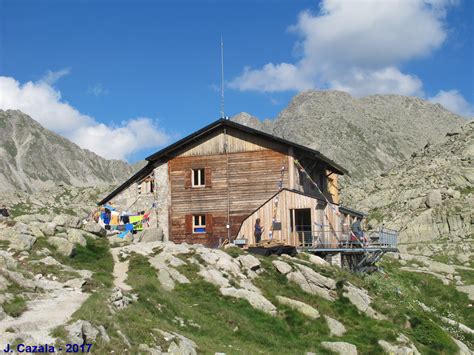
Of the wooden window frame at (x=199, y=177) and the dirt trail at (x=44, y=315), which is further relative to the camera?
the wooden window frame at (x=199, y=177)

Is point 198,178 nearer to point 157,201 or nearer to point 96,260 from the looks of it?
point 157,201

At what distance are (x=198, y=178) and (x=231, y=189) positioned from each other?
10.6 ft

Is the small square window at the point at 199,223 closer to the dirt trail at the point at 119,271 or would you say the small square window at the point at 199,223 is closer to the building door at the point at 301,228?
the building door at the point at 301,228

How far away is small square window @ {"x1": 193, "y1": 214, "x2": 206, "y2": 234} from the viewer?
43.0 metres

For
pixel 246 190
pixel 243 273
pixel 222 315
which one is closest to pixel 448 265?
pixel 246 190

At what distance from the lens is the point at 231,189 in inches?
1652

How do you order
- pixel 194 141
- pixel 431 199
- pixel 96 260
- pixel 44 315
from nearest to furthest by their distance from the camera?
pixel 44 315 → pixel 96 260 → pixel 194 141 → pixel 431 199

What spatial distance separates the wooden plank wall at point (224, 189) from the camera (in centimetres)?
4094

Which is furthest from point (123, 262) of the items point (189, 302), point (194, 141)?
point (194, 141)

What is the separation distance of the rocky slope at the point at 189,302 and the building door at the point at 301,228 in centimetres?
297

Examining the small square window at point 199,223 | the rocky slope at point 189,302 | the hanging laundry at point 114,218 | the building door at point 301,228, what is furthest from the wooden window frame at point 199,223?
the rocky slope at point 189,302

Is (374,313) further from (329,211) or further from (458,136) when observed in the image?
(458,136)

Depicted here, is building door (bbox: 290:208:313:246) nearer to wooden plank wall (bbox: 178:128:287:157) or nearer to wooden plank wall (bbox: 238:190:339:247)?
wooden plank wall (bbox: 238:190:339:247)

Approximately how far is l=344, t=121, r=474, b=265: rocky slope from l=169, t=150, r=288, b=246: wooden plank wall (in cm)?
2364
